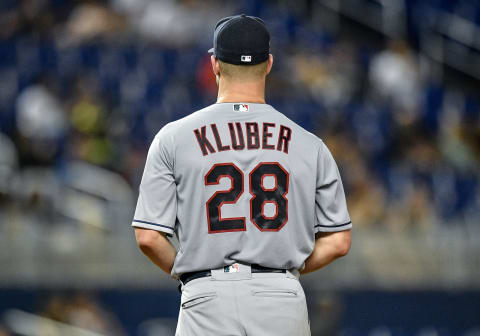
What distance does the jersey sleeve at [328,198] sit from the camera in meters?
2.84

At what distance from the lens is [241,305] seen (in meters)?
2.69

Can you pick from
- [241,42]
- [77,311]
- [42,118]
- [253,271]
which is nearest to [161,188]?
[253,271]

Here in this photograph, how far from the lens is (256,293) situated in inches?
106

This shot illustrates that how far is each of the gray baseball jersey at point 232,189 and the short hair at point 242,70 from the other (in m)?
0.09

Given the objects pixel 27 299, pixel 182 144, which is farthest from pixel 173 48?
pixel 182 144

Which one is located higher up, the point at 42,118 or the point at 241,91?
the point at 241,91

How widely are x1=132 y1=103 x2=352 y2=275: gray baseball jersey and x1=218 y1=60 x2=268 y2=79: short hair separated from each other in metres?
0.09

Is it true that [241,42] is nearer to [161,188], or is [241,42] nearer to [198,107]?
[161,188]

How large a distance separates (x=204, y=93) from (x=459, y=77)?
10.5ft

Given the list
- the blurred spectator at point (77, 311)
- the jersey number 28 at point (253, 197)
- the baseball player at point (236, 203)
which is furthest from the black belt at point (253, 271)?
the blurred spectator at point (77, 311)

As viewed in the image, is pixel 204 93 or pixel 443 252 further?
pixel 204 93

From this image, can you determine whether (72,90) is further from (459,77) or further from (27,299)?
(459,77)

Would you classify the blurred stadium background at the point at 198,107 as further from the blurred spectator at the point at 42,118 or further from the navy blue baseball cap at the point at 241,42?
the navy blue baseball cap at the point at 241,42

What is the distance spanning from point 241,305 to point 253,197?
309 mm
